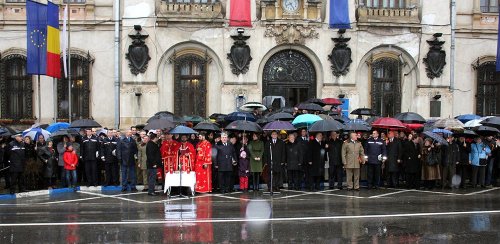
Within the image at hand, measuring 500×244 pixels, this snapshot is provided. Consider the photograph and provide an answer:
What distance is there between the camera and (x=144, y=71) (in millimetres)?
29062

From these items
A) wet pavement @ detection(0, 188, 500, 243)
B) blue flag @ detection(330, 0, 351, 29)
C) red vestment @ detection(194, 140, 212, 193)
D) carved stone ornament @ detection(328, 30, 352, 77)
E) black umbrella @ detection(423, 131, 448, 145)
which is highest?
blue flag @ detection(330, 0, 351, 29)

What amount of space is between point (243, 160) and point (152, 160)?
2.71 meters

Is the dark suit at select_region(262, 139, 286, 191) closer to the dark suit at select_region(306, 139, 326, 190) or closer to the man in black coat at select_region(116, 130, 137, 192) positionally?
the dark suit at select_region(306, 139, 326, 190)

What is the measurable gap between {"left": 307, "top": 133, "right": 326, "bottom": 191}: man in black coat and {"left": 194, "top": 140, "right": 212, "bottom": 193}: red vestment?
3.01 meters

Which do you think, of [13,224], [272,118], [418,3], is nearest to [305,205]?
[272,118]

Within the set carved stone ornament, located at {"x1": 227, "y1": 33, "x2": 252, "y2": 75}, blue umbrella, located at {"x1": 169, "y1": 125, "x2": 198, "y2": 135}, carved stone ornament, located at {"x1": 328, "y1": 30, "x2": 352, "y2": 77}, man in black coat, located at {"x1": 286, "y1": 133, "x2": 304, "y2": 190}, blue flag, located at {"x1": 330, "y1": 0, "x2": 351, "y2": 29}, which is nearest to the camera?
blue umbrella, located at {"x1": 169, "y1": 125, "x2": 198, "y2": 135}

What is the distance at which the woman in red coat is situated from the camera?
18766mm

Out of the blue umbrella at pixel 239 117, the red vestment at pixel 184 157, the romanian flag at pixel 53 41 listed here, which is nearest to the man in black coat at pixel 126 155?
the red vestment at pixel 184 157

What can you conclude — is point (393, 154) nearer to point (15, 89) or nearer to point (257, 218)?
point (257, 218)

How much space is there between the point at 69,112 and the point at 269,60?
30.4ft

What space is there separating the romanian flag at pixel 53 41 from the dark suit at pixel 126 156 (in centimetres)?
840

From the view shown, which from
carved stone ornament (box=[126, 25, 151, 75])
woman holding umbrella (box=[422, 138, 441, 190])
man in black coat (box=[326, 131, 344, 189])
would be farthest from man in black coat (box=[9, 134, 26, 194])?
woman holding umbrella (box=[422, 138, 441, 190])

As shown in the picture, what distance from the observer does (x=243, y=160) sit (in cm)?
1925

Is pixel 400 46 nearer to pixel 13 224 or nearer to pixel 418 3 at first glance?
pixel 418 3
